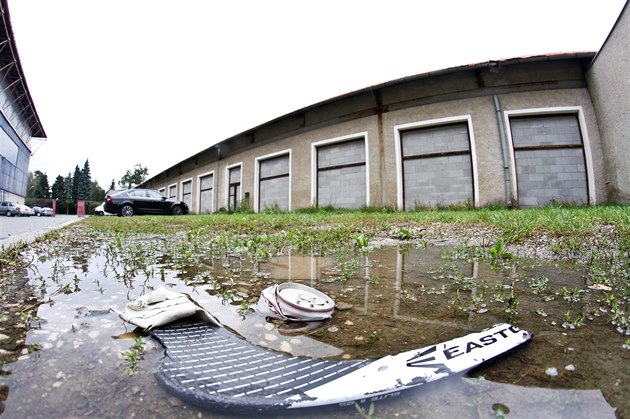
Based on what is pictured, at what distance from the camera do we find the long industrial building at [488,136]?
8211mm

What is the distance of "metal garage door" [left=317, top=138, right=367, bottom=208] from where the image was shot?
1111 centimetres

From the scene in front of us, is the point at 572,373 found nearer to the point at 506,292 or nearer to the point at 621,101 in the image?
the point at 506,292

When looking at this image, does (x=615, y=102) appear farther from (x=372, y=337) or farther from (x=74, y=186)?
(x=74, y=186)

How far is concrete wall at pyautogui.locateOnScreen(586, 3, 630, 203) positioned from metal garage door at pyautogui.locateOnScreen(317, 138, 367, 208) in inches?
267

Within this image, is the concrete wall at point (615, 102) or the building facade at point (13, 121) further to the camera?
the building facade at point (13, 121)

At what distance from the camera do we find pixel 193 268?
2.35 meters

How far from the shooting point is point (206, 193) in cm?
1955

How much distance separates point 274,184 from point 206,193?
7555mm

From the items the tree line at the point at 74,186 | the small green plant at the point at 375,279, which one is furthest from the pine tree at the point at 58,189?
the small green plant at the point at 375,279

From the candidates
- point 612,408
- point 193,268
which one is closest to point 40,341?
point 193,268

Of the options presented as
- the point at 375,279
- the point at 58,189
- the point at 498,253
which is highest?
the point at 58,189

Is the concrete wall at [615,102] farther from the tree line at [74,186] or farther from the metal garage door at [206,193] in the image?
the tree line at [74,186]

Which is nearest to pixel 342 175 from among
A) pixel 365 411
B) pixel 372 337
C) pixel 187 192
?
pixel 372 337

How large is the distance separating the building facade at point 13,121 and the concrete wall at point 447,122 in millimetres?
23778
